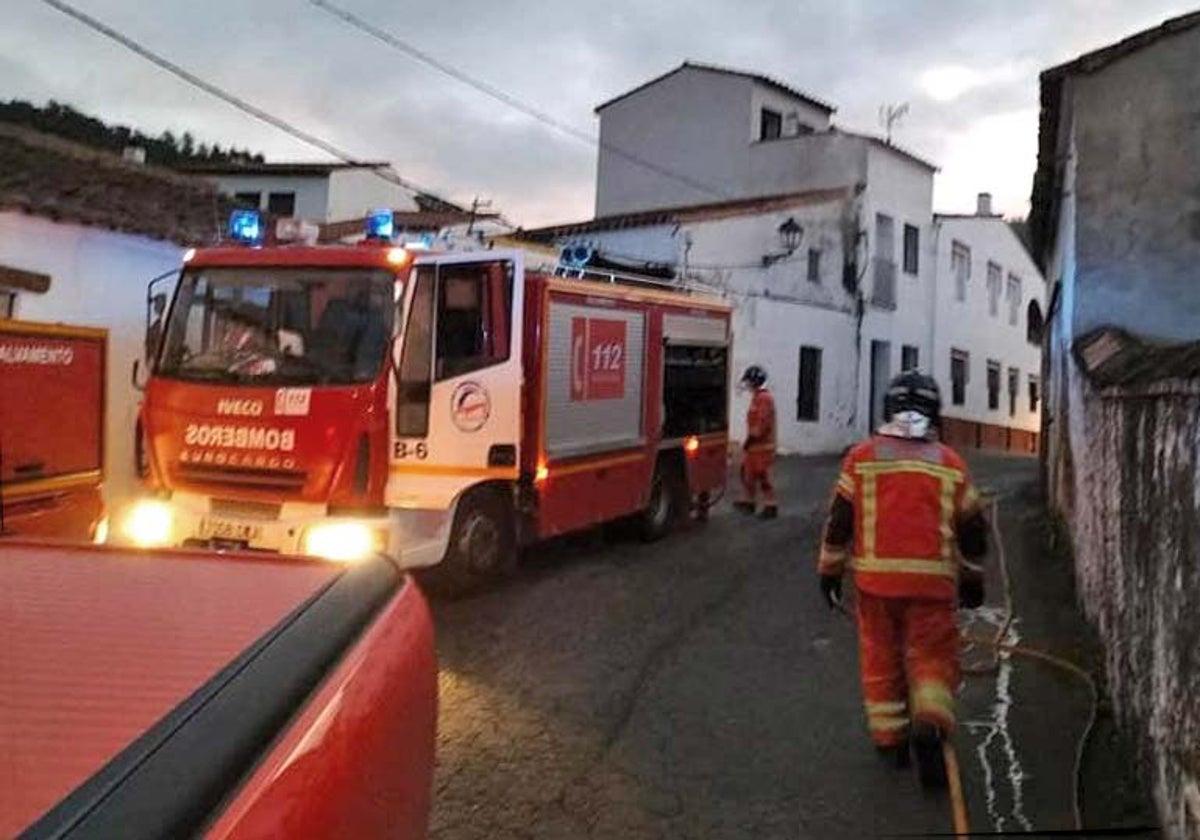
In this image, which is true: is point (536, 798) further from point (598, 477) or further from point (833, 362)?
point (833, 362)

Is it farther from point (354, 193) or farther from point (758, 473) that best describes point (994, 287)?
point (758, 473)

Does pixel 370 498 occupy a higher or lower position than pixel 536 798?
higher

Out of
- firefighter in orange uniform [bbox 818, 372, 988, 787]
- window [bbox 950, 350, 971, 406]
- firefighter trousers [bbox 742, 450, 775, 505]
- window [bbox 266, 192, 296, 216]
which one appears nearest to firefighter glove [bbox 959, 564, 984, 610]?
firefighter in orange uniform [bbox 818, 372, 988, 787]

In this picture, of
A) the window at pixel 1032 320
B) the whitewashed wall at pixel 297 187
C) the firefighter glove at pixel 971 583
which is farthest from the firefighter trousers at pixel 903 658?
the window at pixel 1032 320

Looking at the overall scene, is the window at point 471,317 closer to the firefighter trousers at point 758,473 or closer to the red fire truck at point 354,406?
the red fire truck at point 354,406

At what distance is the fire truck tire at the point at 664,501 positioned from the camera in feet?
38.1

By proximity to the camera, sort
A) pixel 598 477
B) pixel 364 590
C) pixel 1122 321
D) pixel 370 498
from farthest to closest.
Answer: pixel 1122 321
pixel 598 477
pixel 370 498
pixel 364 590

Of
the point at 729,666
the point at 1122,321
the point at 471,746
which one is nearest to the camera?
the point at 471,746

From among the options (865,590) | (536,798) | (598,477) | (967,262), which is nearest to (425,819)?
(536,798)

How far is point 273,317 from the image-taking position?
26.2ft

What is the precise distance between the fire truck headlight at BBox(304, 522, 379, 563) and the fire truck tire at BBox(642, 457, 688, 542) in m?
4.27

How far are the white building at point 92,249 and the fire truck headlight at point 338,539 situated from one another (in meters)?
3.78

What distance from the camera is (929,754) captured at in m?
4.90

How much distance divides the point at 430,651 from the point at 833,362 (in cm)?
2630
